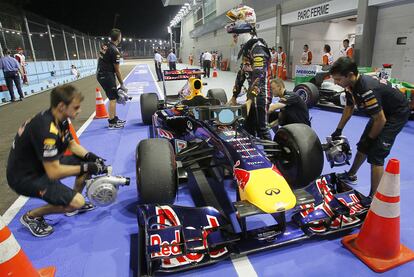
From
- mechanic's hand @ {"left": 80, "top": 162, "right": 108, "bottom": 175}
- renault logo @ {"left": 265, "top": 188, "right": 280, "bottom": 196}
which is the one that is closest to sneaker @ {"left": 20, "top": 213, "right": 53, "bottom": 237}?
mechanic's hand @ {"left": 80, "top": 162, "right": 108, "bottom": 175}

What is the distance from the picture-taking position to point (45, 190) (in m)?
2.44

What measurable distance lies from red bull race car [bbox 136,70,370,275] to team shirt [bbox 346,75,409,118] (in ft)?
1.98

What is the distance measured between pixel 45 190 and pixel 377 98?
3131 mm

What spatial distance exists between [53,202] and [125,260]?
0.78 metres

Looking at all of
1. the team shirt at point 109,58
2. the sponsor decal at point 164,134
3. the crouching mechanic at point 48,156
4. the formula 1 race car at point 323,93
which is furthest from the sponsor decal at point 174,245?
the formula 1 race car at point 323,93

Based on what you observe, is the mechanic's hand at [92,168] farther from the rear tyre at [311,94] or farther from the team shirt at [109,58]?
the rear tyre at [311,94]

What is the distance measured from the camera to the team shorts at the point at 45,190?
2426mm

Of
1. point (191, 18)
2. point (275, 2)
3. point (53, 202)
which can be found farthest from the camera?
point (191, 18)

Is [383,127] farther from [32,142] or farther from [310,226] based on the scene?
[32,142]

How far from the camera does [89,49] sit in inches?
1505

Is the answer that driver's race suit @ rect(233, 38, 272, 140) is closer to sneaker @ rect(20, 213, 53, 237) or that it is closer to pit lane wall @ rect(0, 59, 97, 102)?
sneaker @ rect(20, 213, 53, 237)

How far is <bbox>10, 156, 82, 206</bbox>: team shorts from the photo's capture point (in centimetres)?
243

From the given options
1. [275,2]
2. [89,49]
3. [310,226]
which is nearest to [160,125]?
[310,226]

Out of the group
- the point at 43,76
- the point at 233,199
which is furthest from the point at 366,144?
the point at 43,76
